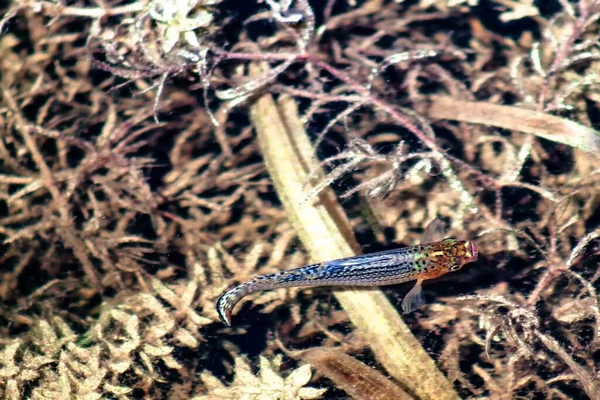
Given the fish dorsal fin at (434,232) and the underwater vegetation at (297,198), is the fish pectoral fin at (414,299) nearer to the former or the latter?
the underwater vegetation at (297,198)

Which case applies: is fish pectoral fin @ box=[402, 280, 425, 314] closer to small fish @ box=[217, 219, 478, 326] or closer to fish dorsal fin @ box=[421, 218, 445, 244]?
small fish @ box=[217, 219, 478, 326]

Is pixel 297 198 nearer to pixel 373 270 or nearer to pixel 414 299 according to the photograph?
pixel 373 270

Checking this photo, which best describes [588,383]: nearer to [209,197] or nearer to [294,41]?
[209,197]

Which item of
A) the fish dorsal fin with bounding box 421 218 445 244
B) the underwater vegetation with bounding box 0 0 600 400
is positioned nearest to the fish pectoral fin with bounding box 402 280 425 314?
the underwater vegetation with bounding box 0 0 600 400

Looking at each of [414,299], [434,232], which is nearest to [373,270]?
[414,299]

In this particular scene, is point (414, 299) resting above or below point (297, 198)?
below
